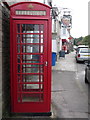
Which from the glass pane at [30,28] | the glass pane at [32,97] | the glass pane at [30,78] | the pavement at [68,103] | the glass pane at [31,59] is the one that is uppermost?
the glass pane at [30,28]

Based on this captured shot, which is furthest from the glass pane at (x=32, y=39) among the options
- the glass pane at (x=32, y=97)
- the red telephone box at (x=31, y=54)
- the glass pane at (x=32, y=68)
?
the glass pane at (x=32, y=97)

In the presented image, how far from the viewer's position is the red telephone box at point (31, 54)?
16.8ft

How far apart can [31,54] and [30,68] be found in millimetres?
511

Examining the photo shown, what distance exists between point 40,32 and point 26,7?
737 mm

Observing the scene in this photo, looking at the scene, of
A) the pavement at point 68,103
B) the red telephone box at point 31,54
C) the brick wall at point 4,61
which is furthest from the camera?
the pavement at point 68,103

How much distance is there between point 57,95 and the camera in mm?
8102

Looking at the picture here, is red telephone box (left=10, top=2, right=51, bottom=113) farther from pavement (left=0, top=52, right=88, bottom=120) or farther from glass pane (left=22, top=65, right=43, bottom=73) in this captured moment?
pavement (left=0, top=52, right=88, bottom=120)

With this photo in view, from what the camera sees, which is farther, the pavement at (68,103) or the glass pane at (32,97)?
the pavement at (68,103)

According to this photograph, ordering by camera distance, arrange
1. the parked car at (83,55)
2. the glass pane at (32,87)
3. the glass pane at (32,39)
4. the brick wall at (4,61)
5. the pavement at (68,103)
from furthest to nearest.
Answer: the parked car at (83,55), the pavement at (68,103), the glass pane at (32,87), the glass pane at (32,39), the brick wall at (4,61)

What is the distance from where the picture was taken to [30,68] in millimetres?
5500

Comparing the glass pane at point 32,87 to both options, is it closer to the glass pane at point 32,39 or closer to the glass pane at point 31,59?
the glass pane at point 31,59

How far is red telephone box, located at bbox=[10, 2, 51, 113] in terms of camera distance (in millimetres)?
5117

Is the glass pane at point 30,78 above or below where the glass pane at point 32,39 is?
below

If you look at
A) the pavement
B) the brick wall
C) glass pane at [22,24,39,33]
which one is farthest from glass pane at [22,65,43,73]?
the pavement
